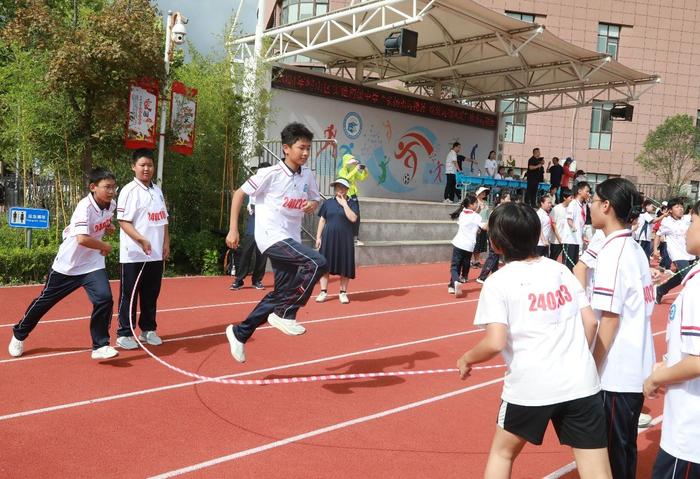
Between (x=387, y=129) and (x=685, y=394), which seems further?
(x=387, y=129)

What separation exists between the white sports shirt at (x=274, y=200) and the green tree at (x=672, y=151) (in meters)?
33.7

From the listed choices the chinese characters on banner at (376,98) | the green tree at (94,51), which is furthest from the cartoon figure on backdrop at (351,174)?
the chinese characters on banner at (376,98)

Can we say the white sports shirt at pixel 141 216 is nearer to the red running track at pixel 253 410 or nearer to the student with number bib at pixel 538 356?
the red running track at pixel 253 410

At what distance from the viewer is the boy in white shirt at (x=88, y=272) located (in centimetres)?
519

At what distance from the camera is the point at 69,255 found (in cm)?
526

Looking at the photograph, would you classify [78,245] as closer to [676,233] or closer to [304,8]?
[676,233]

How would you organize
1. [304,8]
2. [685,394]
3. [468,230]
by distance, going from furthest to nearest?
[304,8] → [468,230] → [685,394]

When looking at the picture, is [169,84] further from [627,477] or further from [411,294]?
[627,477]

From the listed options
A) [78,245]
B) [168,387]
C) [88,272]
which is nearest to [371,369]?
[168,387]

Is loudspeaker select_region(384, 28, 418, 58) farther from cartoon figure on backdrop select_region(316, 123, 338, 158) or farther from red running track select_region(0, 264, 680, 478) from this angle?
red running track select_region(0, 264, 680, 478)

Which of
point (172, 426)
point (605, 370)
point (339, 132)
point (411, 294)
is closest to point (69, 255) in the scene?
point (172, 426)

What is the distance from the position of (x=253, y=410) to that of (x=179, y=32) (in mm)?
7616

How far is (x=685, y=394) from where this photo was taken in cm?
223

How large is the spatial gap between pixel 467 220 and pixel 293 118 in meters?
6.63
